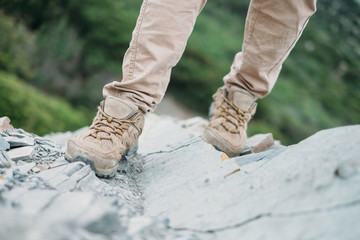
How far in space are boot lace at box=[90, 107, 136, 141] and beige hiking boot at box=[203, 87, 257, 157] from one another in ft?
1.88

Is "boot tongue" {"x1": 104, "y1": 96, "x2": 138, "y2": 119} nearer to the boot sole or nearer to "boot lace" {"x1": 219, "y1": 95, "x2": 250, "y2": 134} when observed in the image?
the boot sole

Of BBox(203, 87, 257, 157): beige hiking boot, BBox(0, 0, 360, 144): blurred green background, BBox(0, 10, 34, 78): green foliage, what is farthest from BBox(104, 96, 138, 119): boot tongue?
BBox(0, 10, 34, 78): green foliage

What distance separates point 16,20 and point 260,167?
6525mm

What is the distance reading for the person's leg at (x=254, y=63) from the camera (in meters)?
1.94

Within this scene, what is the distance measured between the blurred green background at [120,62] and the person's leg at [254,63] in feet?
7.69

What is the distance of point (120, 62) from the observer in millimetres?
7871

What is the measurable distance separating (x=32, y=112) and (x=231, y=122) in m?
3.03

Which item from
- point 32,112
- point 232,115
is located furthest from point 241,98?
point 32,112

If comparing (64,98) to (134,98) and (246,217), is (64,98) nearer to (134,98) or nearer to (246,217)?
(134,98)

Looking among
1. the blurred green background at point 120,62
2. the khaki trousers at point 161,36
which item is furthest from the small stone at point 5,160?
the blurred green background at point 120,62

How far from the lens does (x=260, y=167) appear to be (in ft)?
4.64

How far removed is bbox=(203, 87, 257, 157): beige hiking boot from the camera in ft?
6.72

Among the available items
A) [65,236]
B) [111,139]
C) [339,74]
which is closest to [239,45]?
[339,74]

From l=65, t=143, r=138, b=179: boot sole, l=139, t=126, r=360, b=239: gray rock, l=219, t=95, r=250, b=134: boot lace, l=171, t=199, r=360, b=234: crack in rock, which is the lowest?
l=171, t=199, r=360, b=234: crack in rock
